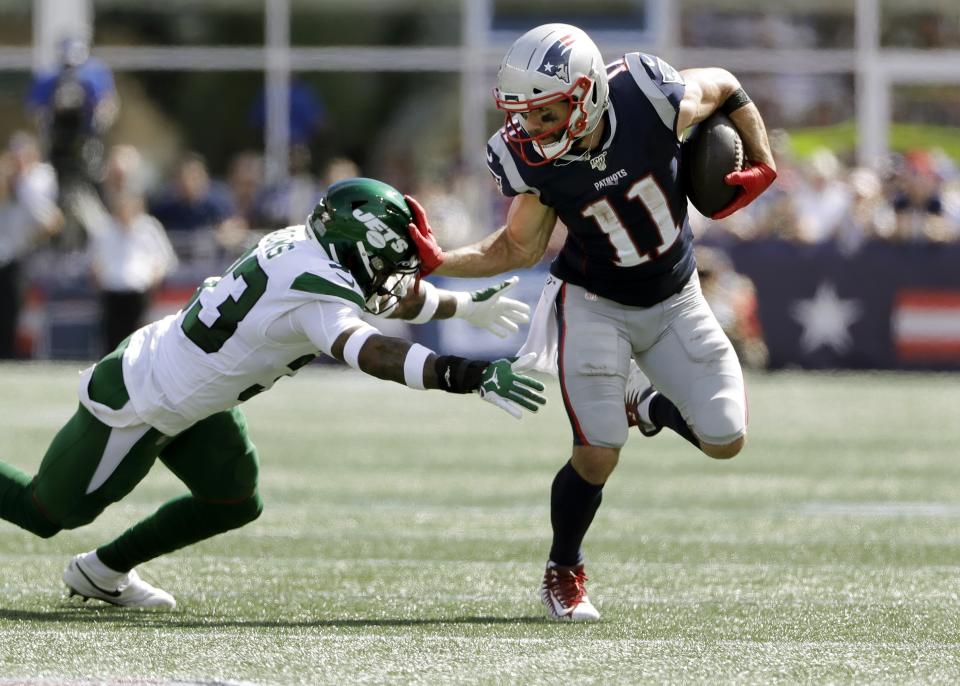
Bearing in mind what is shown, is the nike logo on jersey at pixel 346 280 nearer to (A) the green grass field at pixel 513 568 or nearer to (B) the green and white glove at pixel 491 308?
(B) the green and white glove at pixel 491 308

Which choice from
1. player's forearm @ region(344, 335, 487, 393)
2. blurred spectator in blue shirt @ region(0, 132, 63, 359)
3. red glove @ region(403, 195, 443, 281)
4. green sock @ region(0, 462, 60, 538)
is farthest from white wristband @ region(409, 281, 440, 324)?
blurred spectator in blue shirt @ region(0, 132, 63, 359)

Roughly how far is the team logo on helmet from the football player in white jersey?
21.3 inches

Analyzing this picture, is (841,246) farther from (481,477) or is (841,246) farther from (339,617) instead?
(339,617)

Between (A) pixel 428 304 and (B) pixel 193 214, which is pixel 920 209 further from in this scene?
(A) pixel 428 304

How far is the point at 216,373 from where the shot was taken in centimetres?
513

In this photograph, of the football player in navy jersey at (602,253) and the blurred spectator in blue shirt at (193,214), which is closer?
the football player in navy jersey at (602,253)

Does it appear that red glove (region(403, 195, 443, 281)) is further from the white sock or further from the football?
the white sock

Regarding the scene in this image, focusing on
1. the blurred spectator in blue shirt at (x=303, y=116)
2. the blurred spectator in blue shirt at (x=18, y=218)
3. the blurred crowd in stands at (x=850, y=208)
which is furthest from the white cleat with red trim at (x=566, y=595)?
the blurred spectator in blue shirt at (x=303, y=116)

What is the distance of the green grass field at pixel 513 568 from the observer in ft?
14.8

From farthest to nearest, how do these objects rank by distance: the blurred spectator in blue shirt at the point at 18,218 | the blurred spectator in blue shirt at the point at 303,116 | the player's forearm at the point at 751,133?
1. the blurred spectator in blue shirt at the point at 303,116
2. the blurred spectator in blue shirt at the point at 18,218
3. the player's forearm at the point at 751,133

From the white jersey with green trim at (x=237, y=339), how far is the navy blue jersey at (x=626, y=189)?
760mm

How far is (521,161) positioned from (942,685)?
6.73ft

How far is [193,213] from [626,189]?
1098cm

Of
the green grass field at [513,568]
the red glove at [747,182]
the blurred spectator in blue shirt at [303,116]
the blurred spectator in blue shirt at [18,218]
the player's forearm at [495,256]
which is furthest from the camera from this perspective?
the blurred spectator in blue shirt at [303,116]
